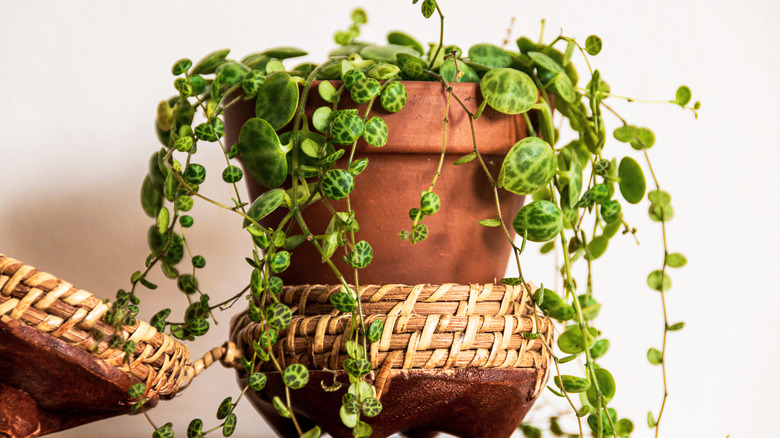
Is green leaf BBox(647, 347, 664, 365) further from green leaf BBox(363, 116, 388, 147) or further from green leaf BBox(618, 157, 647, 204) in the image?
green leaf BBox(363, 116, 388, 147)

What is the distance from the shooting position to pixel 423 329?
0.66 m

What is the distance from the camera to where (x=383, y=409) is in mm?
671

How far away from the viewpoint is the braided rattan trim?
1.94 ft

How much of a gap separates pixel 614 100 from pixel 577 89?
51 cm

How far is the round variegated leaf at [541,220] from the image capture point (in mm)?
667

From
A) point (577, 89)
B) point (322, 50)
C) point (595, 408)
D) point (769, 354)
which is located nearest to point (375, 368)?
point (595, 408)

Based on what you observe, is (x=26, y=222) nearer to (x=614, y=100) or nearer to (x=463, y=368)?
(x=463, y=368)

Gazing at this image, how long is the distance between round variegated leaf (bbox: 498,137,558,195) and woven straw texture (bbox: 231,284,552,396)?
0.12 metres

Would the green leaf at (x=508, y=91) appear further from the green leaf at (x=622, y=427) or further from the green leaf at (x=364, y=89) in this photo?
the green leaf at (x=622, y=427)

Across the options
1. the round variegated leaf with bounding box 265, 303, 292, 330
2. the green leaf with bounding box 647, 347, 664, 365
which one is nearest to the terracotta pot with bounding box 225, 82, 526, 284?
the round variegated leaf with bounding box 265, 303, 292, 330

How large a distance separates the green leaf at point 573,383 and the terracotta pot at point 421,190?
0.15 metres

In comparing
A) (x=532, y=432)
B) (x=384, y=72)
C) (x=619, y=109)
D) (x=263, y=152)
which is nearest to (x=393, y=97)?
(x=384, y=72)

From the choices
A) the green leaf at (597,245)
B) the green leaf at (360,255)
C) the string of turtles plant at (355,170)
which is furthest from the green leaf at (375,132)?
the green leaf at (597,245)

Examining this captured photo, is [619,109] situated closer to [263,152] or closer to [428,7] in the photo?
[428,7]
